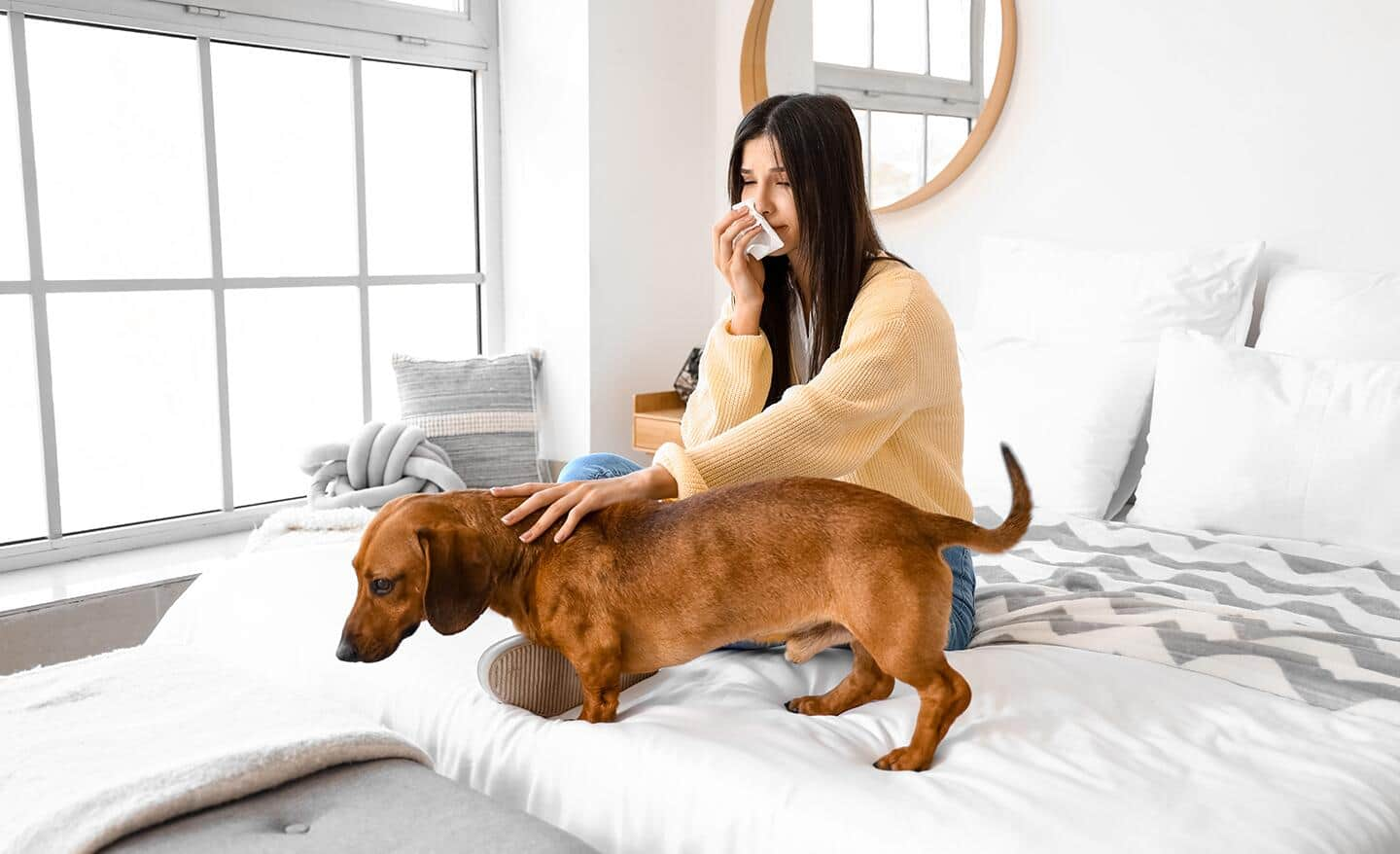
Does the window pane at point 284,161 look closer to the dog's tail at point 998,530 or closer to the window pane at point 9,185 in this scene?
the window pane at point 9,185

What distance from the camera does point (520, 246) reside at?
3459mm

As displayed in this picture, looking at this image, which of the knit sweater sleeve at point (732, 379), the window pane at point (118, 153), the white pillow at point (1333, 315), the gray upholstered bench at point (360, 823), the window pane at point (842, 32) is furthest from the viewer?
the window pane at point (842, 32)

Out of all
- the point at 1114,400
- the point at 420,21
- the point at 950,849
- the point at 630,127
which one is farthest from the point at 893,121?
the point at 950,849

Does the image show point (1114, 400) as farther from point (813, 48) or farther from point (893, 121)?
point (813, 48)

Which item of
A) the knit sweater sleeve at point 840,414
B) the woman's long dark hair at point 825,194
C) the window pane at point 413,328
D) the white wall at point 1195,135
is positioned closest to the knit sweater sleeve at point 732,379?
the woman's long dark hair at point 825,194

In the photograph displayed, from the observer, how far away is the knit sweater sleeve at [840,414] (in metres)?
1.43

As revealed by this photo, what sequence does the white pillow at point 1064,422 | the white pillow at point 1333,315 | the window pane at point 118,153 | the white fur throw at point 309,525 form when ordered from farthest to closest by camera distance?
1. the window pane at point 118,153
2. the white fur throw at point 309,525
3. the white pillow at point 1064,422
4. the white pillow at point 1333,315

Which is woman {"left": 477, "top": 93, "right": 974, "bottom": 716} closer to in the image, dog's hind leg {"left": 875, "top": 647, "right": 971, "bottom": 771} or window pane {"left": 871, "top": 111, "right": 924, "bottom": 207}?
dog's hind leg {"left": 875, "top": 647, "right": 971, "bottom": 771}

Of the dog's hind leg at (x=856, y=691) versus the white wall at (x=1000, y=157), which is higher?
the white wall at (x=1000, y=157)

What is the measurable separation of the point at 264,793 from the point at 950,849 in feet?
2.25

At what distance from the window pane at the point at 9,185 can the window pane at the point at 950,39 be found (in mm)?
2165

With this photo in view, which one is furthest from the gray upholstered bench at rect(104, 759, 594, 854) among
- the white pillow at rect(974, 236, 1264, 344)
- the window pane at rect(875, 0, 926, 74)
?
the window pane at rect(875, 0, 926, 74)

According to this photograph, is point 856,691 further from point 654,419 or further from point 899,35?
point 899,35

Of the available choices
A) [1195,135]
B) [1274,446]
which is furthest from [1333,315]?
[1195,135]
